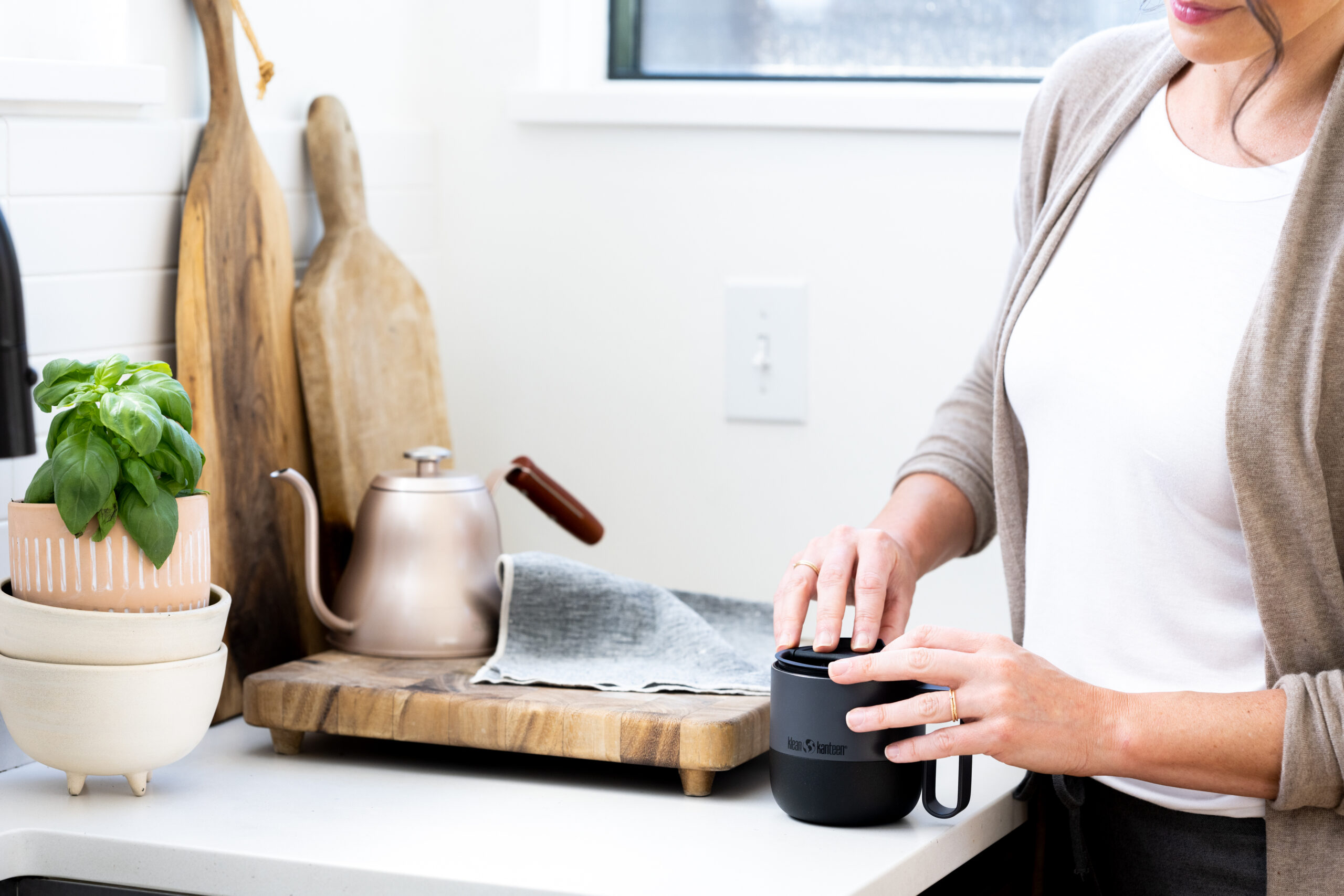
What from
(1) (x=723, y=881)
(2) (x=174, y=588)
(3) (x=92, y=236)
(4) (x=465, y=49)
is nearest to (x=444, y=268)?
(4) (x=465, y=49)

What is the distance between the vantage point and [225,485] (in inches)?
48.7

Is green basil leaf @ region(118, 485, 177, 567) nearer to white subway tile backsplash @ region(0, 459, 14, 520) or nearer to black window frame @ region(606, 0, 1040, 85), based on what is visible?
white subway tile backsplash @ region(0, 459, 14, 520)

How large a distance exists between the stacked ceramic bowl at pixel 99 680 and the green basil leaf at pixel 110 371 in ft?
0.43

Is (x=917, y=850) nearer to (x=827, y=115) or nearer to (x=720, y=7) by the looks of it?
(x=827, y=115)

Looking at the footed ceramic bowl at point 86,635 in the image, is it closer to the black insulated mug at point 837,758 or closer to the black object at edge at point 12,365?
the black object at edge at point 12,365

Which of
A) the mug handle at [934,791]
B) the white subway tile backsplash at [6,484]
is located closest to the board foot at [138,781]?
the white subway tile backsplash at [6,484]

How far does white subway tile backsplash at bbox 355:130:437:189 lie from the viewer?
1.54 meters

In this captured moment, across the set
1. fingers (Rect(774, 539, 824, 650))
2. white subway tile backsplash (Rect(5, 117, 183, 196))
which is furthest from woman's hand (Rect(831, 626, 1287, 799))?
white subway tile backsplash (Rect(5, 117, 183, 196))

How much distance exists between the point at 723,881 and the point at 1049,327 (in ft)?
1.54

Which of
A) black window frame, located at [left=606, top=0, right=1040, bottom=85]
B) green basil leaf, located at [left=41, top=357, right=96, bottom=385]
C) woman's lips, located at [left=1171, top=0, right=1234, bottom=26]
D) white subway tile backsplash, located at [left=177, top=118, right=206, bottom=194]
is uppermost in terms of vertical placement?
black window frame, located at [left=606, top=0, right=1040, bottom=85]

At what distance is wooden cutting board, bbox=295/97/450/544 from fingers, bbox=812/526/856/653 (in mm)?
493

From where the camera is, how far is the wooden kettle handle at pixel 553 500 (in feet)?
4.48

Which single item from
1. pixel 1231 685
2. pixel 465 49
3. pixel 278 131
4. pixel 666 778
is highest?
pixel 465 49

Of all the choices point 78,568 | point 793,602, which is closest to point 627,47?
point 793,602
